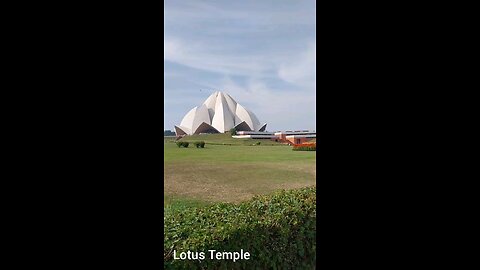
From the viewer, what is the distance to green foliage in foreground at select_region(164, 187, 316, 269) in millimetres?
2252

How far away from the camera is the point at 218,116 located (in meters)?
2.81

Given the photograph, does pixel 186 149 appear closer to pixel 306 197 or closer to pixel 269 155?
pixel 269 155

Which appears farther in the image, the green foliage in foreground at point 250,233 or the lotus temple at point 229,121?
the lotus temple at point 229,121

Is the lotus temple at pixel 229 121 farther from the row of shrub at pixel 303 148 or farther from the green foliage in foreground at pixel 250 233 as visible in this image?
the green foliage in foreground at pixel 250 233

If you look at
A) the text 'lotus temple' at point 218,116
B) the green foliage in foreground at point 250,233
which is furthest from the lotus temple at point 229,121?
the green foliage in foreground at point 250,233

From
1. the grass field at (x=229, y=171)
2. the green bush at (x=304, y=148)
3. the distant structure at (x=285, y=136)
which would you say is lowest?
the grass field at (x=229, y=171)

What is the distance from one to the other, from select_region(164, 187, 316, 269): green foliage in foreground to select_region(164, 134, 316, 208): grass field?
116 mm

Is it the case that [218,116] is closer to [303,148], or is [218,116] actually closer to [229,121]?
[229,121]

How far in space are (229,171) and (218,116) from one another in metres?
0.52

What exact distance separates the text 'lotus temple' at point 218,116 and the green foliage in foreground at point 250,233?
2.30ft

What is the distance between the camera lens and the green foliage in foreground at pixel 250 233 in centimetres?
225
